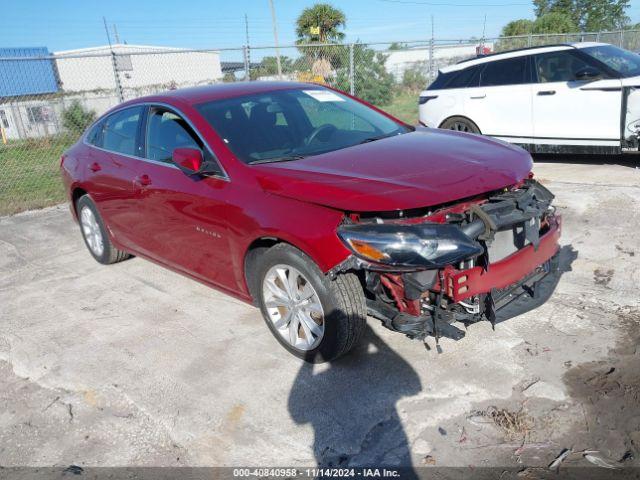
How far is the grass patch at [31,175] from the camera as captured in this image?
344 inches

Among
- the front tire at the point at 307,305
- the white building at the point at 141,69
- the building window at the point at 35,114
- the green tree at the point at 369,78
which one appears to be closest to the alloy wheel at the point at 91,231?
the front tire at the point at 307,305

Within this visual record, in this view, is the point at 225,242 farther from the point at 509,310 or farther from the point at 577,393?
the point at 577,393

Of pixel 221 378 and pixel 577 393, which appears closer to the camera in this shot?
pixel 577 393

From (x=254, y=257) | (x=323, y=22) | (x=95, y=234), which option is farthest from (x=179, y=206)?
(x=323, y=22)

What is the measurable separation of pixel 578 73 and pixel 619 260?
3768mm

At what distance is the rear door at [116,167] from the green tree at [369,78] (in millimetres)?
9979

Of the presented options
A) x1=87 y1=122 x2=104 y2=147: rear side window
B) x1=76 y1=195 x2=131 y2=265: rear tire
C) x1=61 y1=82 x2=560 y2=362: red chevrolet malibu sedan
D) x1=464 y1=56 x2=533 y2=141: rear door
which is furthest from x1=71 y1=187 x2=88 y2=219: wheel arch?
x1=464 y1=56 x2=533 y2=141: rear door

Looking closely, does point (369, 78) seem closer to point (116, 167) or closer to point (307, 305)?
point (116, 167)

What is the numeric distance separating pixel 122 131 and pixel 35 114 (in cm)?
1717

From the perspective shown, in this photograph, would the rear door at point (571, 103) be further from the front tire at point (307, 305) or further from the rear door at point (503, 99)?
the front tire at point (307, 305)

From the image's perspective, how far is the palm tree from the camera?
28797 millimetres

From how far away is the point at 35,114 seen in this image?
19359mm

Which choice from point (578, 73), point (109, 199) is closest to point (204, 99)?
point (109, 199)

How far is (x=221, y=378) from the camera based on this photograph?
340 centimetres
